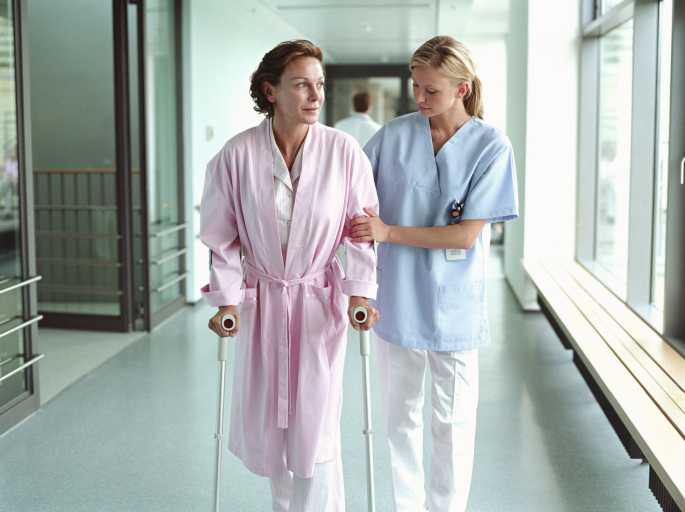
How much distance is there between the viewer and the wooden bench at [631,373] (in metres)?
2.56

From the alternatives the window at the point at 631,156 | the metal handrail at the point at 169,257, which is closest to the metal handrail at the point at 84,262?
the metal handrail at the point at 169,257

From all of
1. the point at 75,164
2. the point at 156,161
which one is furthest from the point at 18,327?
the point at 75,164

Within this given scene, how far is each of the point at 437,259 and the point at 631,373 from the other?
1.28 m

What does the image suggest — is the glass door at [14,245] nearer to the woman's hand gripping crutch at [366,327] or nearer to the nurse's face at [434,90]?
the woman's hand gripping crutch at [366,327]

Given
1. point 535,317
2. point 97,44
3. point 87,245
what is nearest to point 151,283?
point 87,245

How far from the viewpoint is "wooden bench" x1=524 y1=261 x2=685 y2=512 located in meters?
2.56

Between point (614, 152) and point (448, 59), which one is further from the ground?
point (448, 59)

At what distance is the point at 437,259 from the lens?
2.54 m

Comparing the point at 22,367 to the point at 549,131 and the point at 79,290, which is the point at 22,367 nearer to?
→ the point at 79,290

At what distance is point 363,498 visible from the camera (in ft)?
10.1

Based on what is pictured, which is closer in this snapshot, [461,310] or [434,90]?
[434,90]

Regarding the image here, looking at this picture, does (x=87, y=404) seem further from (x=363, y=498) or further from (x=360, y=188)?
(x=360, y=188)

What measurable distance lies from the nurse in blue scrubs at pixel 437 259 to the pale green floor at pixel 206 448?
0.49m

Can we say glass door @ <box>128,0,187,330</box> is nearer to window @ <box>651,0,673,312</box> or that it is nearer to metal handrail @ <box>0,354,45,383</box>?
metal handrail @ <box>0,354,45,383</box>
